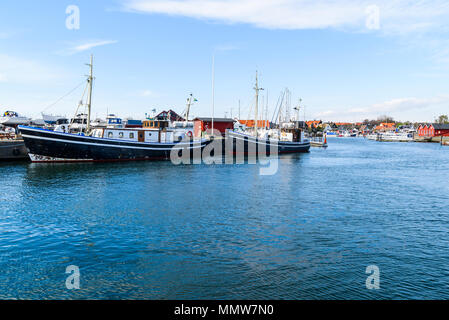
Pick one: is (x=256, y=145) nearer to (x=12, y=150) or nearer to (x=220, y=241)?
(x=12, y=150)

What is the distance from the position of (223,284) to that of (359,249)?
721cm

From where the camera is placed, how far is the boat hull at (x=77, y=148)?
42.5 metres

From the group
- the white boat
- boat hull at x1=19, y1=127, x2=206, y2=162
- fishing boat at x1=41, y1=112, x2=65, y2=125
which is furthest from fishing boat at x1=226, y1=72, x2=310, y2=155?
fishing boat at x1=41, y1=112, x2=65, y2=125

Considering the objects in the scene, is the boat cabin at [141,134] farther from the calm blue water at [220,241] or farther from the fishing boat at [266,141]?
the calm blue water at [220,241]

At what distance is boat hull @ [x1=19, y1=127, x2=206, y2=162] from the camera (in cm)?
4253

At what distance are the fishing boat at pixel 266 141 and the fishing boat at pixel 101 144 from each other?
9.40m

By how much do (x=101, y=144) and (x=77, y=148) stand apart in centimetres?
334

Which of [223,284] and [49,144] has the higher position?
[49,144]

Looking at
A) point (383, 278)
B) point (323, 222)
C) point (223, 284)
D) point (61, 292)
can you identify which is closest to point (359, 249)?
point (383, 278)

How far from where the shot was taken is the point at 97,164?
45.1 m

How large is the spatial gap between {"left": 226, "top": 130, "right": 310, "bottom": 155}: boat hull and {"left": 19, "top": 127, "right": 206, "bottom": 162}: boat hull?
58.5 ft

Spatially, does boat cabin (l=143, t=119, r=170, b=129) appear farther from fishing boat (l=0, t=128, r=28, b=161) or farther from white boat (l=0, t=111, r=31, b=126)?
white boat (l=0, t=111, r=31, b=126)
